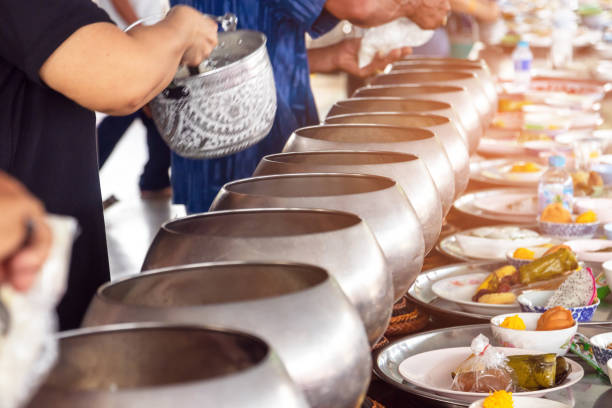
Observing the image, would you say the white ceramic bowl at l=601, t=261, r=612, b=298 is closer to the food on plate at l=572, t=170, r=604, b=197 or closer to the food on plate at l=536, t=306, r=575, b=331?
the food on plate at l=536, t=306, r=575, b=331

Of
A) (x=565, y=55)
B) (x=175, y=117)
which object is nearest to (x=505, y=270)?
(x=175, y=117)

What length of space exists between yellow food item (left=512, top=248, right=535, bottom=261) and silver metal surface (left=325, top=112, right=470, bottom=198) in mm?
273

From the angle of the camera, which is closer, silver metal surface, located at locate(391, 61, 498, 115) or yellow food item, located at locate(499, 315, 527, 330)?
yellow food item, located at locate(499, 315, 527, 330)

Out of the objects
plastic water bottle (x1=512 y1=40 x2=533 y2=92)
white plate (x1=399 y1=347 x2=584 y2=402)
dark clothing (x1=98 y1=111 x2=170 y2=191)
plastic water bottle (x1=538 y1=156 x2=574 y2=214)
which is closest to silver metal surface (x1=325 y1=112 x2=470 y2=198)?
white plate (x1=399 y1=347 x2=584 y2=402)

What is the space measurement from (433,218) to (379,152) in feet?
0.37

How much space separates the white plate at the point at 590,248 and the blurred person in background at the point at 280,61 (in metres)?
0.67

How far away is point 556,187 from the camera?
2.13 m

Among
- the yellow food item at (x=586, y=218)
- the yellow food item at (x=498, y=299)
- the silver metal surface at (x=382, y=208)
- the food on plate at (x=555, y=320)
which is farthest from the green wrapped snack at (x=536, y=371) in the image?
the yellow food item at (x=586, y=218)

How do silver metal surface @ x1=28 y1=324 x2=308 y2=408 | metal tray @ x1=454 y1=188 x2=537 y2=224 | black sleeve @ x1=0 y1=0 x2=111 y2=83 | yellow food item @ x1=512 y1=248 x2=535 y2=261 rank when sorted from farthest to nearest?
metal tray @ x1=454 y1=188 x2=537 y2=224 → yellow food item @ x1=512 y1=248 x2=535 y2=261 → black sleeve @ x1=0 y1=0 x2=111 y2=83 → silver metal surface @ x1=28 y1=324 x2=308 y2=408

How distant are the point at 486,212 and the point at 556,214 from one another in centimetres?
27

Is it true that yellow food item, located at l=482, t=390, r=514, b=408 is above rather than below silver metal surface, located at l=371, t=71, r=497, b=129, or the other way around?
below

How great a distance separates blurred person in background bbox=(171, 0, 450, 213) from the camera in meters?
1.97

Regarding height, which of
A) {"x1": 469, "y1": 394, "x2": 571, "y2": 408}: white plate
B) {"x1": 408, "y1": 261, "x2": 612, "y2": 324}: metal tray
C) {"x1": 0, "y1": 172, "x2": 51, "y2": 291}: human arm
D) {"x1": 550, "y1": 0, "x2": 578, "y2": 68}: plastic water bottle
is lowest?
{"x1": 550, "y1": 0, "x2": 578, "y2": 68}: plastic water bottle

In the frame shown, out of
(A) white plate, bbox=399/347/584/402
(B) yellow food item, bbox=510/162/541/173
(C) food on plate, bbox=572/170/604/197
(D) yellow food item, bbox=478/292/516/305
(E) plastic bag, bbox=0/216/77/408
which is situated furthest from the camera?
(B) yellow food item, bbox=510/162/541/173
